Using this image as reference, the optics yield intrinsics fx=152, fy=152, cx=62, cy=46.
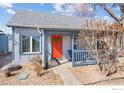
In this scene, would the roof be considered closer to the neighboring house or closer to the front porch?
the neighboring house

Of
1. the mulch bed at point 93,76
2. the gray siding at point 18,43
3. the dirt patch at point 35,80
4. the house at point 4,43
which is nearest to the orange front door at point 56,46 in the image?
the gray siding at point 18,43

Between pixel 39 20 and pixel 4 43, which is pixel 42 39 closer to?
pixel 39 20


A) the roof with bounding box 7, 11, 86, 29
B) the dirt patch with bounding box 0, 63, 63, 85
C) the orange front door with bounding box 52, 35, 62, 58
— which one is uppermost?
the roof with bounding box 7, 11, 86, 29

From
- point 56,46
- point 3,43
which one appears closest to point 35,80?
point 56,46

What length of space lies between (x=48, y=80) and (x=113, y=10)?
6893 millimetres

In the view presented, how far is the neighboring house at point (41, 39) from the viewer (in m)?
9.71

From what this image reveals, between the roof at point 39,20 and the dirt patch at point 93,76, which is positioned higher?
the roof at point 39,20

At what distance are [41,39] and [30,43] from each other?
2.87ft

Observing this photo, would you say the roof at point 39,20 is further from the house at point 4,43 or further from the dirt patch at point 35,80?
the house at point 4,43

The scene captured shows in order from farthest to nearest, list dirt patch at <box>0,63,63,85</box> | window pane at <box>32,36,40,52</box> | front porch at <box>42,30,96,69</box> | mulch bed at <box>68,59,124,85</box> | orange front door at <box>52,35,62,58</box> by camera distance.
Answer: orange front door at <box>52,35,62,58</box>, window pane at <box>32,36,40,52</box>, front porch at <box>42,30,96,69</box>, mulch bed at <box>68,59,124,85</box>, dirt patch at <box>0,63,63,85</box>

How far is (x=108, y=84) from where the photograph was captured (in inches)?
243

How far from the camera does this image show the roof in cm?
1058

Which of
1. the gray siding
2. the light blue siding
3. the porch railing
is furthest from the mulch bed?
the light blue siding

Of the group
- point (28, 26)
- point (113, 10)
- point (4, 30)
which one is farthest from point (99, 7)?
point (4, 30)
